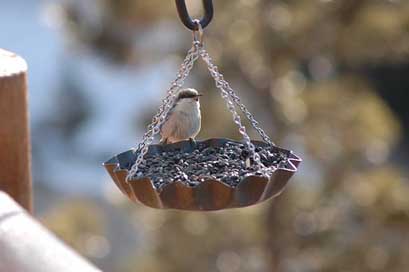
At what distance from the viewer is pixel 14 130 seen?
1.58 m

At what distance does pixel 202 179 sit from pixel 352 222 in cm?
312

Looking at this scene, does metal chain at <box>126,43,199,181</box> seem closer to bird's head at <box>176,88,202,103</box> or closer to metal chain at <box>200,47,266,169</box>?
metal chain at <box>200,47,266,169</box>

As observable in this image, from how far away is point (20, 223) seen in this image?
1.09 meters

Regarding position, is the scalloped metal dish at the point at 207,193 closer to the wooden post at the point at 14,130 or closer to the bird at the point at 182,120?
the wooden post at the point at 14,130

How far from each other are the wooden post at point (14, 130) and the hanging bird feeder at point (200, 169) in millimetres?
159

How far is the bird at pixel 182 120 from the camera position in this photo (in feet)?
6.44

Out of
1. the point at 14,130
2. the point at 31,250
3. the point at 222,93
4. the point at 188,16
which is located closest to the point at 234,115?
the point at 222,93

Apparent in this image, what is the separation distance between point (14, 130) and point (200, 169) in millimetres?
330

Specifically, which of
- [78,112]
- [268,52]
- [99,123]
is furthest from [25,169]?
[99,123]

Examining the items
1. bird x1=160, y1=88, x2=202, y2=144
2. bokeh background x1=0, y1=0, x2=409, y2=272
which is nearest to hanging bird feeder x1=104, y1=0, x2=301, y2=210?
bird x1=160, y1=88, x2=202, y2=144

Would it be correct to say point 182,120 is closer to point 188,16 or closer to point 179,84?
point 179,84

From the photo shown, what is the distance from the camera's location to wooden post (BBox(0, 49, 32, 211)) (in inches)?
60.5

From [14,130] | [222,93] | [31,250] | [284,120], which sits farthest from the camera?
[284,120]

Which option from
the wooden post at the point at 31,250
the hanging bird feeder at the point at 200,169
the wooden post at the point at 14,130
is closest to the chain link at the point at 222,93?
the hanging bird feeder at the point at 200,169
